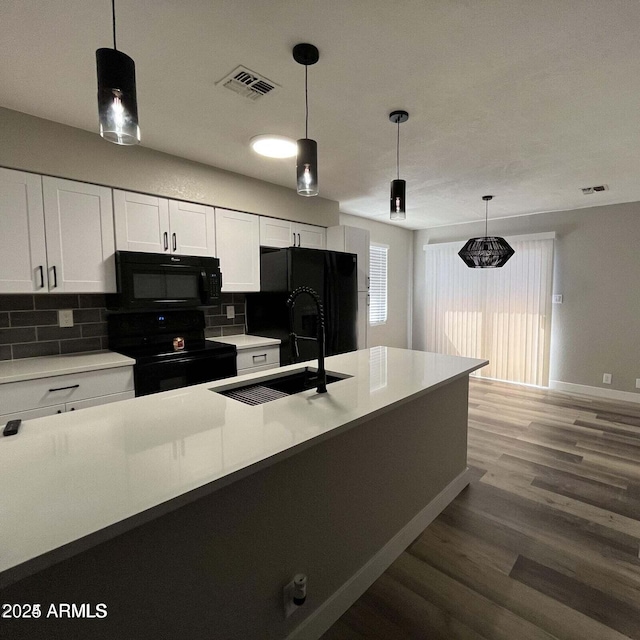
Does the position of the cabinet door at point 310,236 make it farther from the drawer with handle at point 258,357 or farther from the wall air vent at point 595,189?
the wall air vent at point 595,189

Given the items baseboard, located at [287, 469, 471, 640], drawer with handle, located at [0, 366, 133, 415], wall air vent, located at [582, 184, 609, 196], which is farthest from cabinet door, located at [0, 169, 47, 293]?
wall air vent, located at [582, 184, 609, 196]

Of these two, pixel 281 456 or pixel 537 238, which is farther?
pixel 537 238

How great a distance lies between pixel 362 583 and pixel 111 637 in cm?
113

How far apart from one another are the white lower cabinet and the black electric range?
12 centimetres

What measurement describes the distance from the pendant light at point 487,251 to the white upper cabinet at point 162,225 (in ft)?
9.35

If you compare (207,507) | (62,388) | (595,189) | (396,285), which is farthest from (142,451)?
(396,285)

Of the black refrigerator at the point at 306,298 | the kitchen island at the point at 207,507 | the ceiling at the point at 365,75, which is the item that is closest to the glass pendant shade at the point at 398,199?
the ceiling at the point at 365,75

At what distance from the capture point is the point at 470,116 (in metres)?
2.13

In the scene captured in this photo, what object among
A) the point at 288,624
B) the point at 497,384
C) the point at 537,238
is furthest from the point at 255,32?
the point at 497,384

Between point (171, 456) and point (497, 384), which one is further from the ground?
point (171, 456)

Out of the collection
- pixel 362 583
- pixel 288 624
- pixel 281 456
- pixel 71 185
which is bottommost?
pixel 362 583

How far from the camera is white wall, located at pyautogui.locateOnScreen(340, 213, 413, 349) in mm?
5551

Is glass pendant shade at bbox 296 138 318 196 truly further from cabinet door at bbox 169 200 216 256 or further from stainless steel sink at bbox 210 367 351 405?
cabinet door at bbox 169 200 216 256

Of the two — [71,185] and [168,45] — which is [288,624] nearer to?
[168,45]
